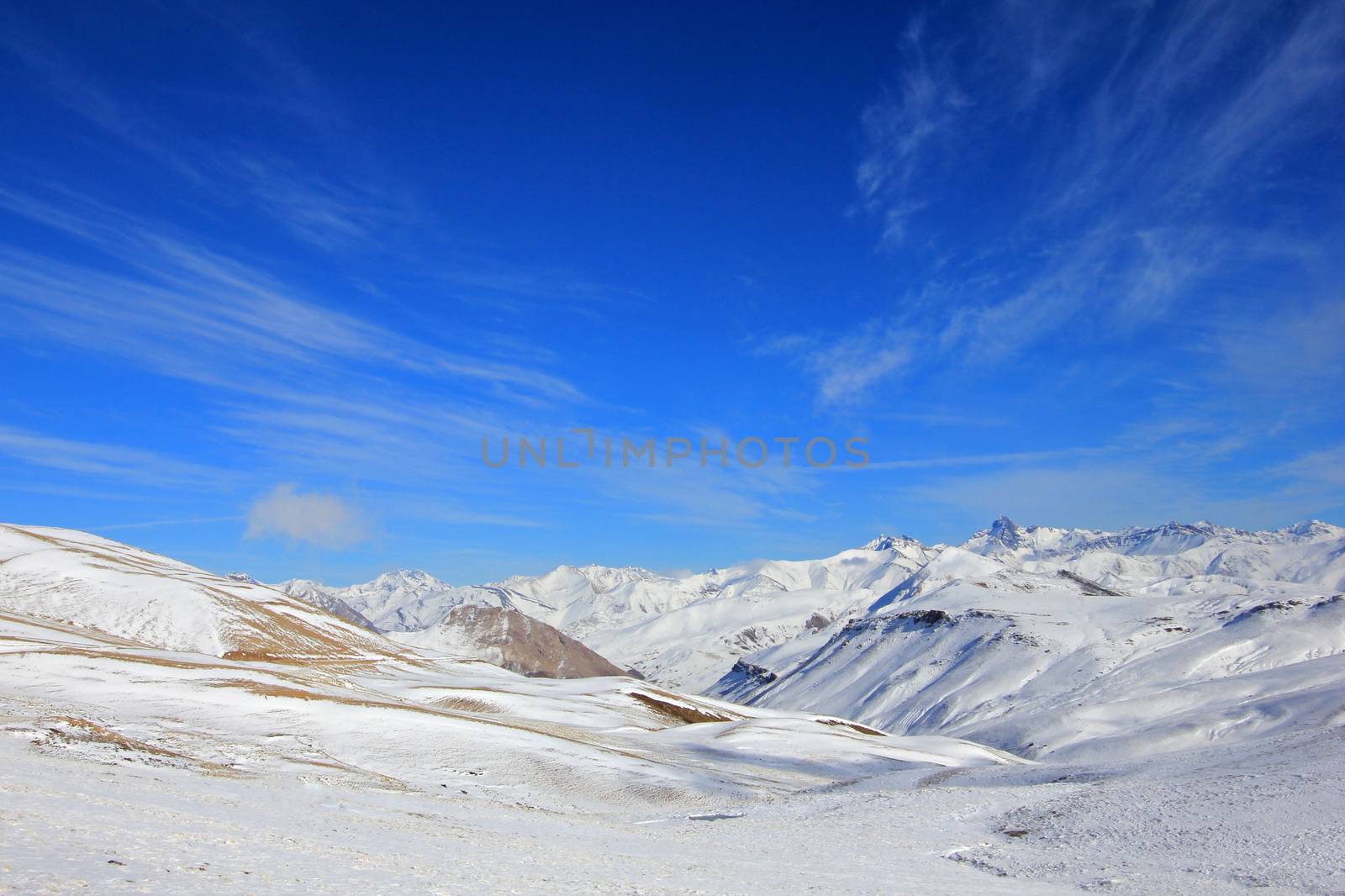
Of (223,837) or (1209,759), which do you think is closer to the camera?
(223,837)

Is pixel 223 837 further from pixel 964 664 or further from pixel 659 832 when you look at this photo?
pixel 964 664

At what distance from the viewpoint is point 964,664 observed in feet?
634

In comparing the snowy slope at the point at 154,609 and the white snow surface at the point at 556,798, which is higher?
the snowy slope at the point at 154,609

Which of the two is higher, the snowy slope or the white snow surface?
the snowy slope

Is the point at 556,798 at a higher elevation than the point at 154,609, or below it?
below

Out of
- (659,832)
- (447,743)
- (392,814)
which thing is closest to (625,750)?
(447,743)

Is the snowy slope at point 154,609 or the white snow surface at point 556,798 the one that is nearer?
the white snow surface at point 556,798

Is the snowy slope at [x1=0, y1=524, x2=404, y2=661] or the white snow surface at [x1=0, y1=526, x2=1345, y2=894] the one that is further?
the snowy slope at [x1=0, y1=524, x2=404, y2=661]

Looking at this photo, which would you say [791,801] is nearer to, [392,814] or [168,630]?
[392,814]

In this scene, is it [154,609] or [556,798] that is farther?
[154,609]

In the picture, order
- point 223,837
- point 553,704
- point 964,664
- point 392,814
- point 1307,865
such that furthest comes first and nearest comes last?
1. point 964,664
2. point 553,704
3. point 392,814
4. point 1307,865
5. point 223,837

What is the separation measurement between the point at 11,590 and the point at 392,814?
109 meters

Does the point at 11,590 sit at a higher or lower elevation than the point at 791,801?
higher

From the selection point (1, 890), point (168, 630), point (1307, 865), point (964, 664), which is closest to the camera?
point (1, 890)
